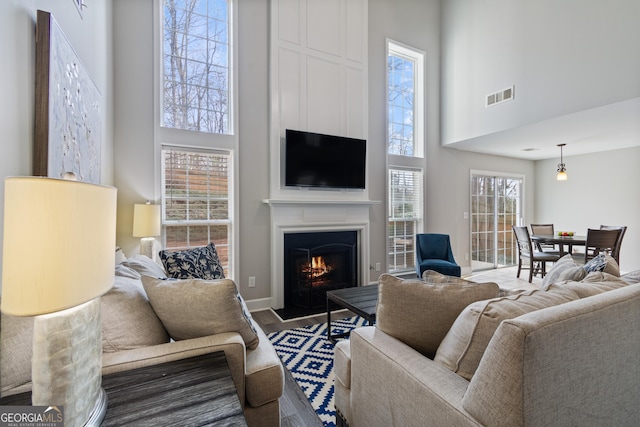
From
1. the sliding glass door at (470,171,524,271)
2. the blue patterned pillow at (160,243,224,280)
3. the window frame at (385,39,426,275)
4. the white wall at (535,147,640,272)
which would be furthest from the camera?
the sliding glass door at (470,171,524,271)

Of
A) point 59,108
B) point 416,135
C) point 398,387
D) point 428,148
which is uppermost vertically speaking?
point 416,135

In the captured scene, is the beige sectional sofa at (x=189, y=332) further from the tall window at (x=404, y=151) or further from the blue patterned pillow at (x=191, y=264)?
the tall window at (x=404, y=151)

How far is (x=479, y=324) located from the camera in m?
0.97

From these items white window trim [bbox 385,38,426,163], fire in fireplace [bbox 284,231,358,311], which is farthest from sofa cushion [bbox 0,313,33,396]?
white window trim [bbox 385,38,426,163]

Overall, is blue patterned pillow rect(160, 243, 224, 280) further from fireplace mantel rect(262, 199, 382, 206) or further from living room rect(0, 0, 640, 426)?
fireplace mantel rect(262, 199, 382, 206)

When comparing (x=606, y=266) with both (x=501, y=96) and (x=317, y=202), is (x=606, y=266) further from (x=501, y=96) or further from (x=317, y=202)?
(x=501, y=96)

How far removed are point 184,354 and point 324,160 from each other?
3.05 meters

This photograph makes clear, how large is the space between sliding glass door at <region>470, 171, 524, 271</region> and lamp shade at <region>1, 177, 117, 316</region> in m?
5.99

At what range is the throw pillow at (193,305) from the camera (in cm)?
127

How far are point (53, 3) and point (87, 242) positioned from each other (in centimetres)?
152

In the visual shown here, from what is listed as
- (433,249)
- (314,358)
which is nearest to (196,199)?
(314,358)

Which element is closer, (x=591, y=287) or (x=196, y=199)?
(x=591, y=287)

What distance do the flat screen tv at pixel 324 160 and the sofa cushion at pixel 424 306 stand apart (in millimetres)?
2624

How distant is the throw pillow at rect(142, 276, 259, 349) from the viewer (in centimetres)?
127
